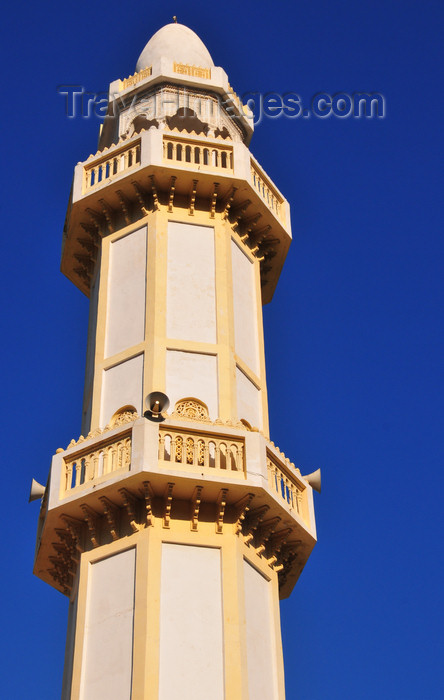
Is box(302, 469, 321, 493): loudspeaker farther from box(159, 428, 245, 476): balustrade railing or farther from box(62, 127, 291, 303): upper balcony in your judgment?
box(62, 127, 291, 303): upper balcony

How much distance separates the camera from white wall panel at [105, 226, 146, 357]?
817 inches

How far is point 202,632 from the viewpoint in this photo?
55.6 feet

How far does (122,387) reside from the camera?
20141 mm

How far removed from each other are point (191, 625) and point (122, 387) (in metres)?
4.87

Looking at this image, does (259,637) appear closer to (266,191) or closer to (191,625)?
(191,625)

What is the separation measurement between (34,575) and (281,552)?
14.3 feet

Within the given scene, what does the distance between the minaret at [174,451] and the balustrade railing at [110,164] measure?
0.13 feet

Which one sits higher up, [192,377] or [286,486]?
[192,377]

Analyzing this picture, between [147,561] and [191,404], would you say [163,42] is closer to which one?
[191,404]

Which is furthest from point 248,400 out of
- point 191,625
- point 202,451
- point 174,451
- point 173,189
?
point 191,625

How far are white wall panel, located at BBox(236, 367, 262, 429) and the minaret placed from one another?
4 cm

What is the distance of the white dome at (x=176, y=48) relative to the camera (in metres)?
27.0

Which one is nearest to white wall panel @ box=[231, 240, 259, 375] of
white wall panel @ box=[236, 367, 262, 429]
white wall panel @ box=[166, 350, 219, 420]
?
white wall panel @ box=[236, 367, 262, 429]

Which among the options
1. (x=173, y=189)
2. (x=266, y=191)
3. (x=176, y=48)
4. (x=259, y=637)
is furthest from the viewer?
(x=176, y=48)
